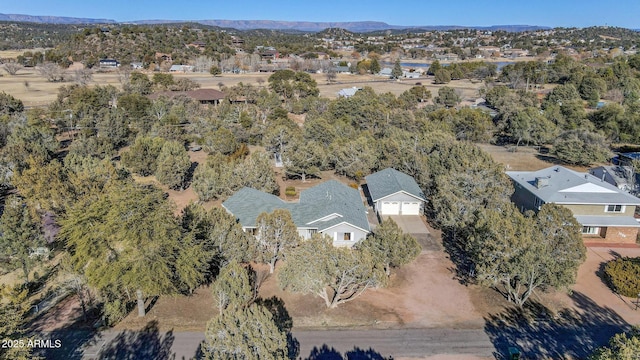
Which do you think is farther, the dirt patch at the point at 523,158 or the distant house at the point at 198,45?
the distant house at the point at 198,45

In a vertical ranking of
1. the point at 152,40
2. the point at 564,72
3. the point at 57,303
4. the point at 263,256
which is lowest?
the point at 57,303

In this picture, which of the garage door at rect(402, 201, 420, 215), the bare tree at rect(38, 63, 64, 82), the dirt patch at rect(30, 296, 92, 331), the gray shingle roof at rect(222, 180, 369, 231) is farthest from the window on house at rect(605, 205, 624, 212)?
the bare tree at rect(38, 63, 64, 82)

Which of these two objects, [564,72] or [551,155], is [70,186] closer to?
[551,155]

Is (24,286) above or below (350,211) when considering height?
below

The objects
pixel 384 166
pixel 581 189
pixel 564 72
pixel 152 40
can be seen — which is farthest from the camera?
pixel 152 40

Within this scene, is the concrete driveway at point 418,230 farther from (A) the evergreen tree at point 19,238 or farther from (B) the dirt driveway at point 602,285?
(A) the evergreen tree at point 19,238

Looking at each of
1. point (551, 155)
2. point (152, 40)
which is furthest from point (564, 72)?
point (152, 40)

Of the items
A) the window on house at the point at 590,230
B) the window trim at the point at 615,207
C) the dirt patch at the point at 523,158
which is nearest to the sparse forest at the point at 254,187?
the dirt patch at the point at 523,158

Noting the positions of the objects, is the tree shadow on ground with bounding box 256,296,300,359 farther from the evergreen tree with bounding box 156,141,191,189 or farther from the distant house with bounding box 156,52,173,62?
the distant house with bounding box 156,52,173,62
